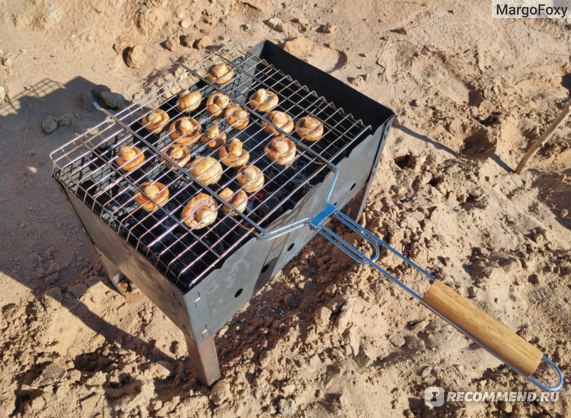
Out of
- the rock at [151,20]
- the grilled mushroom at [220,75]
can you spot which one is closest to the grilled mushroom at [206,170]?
the grilled mushroom at [220,75]

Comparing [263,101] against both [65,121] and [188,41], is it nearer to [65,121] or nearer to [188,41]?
[65,121]

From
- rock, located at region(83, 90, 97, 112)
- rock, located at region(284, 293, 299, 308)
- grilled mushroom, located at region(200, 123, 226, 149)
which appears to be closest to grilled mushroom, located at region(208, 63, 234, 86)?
grilled mushroom, located at region(200, 123, 226, 149)

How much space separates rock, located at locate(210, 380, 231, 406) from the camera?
3125 millimetres

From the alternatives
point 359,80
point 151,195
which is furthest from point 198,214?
point 359,80

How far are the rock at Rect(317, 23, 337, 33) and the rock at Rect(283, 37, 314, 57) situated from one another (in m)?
0.36

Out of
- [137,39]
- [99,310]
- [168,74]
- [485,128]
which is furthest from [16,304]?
[485,128]

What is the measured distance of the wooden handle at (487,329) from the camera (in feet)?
6.70

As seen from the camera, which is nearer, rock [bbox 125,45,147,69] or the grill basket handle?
the grill basket handle

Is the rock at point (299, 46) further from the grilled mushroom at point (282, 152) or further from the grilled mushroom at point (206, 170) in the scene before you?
the grilled mushroom at point (206, 170)

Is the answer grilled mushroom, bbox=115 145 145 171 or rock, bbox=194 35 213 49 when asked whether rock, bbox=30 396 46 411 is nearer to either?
grilled mushroom, bbox=115 145 145 171

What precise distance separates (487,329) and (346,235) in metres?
2.05

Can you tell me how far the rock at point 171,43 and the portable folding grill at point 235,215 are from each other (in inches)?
88.6

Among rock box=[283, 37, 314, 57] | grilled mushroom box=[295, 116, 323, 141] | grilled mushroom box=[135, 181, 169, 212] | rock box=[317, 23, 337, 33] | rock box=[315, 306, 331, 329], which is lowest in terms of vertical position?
rock box=[315, 306, 331, 329]

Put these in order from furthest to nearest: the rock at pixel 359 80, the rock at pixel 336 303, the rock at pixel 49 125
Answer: the rock at pixel 359 80
the rock at pixel 49 125
the rock at pixel 336 303
